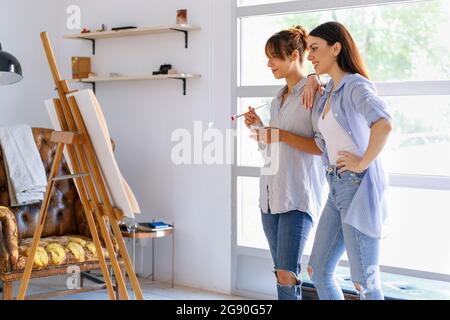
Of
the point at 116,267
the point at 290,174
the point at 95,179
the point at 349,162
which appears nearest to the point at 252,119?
the point at 290,174

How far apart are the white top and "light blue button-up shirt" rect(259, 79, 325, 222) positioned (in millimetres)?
220

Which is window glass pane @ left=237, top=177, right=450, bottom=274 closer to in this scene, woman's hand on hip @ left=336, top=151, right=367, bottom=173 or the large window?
the large window

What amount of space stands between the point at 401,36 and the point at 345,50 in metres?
1.13

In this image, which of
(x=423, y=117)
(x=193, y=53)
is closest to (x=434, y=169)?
(x=423, y=117)

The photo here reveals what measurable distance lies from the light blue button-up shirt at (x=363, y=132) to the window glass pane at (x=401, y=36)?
1.11 metres

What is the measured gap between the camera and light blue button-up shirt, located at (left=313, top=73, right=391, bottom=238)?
2383mm

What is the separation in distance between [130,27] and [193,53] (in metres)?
0.55

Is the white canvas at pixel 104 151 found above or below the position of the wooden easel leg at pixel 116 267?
above

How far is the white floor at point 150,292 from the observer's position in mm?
4254

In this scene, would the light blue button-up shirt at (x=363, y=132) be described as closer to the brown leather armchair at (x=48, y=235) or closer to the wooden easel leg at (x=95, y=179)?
the wooden easel leg at (x=95, y=179)

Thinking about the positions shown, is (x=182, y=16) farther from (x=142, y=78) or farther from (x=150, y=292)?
(x=150, y=292)

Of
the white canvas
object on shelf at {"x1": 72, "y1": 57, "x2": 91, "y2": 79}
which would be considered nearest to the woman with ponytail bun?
the white canvas

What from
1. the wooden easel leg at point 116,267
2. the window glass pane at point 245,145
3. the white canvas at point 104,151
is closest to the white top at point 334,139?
the white canvas at point 104,151

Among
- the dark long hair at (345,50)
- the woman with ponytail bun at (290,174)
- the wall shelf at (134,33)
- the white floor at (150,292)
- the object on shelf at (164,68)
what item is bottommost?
the white floor at (150,292)
